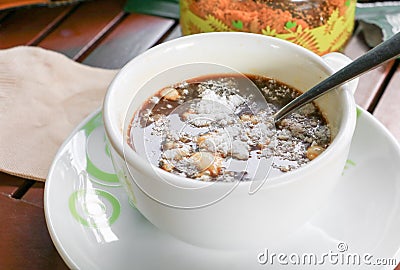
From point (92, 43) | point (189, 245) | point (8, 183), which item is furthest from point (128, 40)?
point (189, 245)

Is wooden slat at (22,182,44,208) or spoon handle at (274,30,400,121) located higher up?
spoon handle at (274,30,400,121)

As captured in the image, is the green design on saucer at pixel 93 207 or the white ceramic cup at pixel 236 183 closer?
the white ceramic cup at pixel 236 183

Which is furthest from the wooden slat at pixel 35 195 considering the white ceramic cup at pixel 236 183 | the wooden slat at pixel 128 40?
the wooden slat at pixel 128 40

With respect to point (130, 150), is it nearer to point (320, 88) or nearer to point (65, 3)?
point (320, 88)

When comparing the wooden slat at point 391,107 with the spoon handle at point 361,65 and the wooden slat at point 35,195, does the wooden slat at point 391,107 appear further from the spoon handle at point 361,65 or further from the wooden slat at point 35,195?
the wooden slat at point 35,195

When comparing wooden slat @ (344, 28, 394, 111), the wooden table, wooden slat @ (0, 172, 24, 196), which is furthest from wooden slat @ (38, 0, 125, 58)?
wooden slat @ (344, 28, 394, 111)

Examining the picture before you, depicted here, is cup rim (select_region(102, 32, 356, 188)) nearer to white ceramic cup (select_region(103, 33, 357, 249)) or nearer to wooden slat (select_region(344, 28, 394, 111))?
white ceramic cup (select_region(103, 33, 357, 249))
